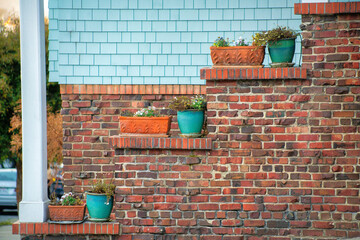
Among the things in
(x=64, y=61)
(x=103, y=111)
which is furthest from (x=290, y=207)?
(x=64, y=61)

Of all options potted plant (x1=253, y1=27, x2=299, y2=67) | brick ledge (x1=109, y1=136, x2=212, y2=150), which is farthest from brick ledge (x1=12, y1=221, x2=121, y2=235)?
potted plant (x1=253, y1=27, x2=299, y2=67)

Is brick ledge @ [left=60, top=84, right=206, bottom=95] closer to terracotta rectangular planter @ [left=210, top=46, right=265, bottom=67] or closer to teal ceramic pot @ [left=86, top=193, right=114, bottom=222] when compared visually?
terracotta rectangular planter @ [left=210, top=46, right=265, bottom=67]

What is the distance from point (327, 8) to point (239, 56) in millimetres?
1074

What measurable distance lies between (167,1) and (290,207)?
11.4 feet

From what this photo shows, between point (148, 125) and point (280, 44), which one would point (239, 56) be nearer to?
point (280, 44)

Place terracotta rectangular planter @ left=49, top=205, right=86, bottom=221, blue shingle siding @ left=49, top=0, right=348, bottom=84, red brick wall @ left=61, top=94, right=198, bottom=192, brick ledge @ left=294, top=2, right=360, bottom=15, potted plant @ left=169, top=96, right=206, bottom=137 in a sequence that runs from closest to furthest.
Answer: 1. brick ledge @ left=294, top=2, right=360, bottom=15
2. potted plant @ left=169, top=96, right=206, bottom=137
3. terracotta rectangular planter @ left=49, top=205, right=86, bottom=221
4. blue shingle siding @ left=49, top=0, right=348, bottom=84
5. red brick wall @ left=61, top=94, right=198, bottom=192

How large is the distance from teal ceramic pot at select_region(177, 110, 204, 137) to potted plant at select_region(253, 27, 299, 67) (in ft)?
3.34

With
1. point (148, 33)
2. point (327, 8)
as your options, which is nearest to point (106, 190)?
point (148, 33)

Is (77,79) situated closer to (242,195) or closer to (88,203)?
(88,203)

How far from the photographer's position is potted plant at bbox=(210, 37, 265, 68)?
5.84 meters

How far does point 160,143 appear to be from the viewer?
19.1 feet

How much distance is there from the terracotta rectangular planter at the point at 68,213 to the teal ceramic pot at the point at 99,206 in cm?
11

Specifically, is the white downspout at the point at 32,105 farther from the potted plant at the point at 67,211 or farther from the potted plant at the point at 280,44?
the potted plant at the point at 280,44

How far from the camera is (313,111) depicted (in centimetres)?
568
